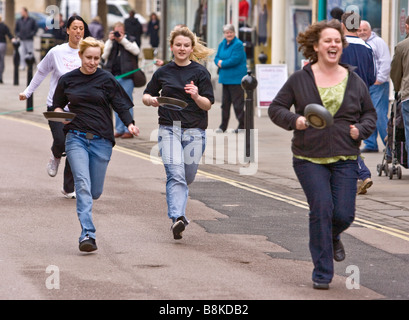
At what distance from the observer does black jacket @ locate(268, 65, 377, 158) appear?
6949mm

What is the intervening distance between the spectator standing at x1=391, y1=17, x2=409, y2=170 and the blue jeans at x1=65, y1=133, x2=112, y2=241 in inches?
179

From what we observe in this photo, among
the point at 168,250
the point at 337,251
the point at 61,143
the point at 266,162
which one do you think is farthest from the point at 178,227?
the point at 266,162

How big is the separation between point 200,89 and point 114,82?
0.73 meters

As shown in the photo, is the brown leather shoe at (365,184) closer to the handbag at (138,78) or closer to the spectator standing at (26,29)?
the handbag at (138,78)

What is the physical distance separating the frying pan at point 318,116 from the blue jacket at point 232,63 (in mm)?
11193

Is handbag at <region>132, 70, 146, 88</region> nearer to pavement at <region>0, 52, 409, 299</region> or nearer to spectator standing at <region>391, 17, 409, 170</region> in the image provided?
pavement at <region>0, 52, 409, 299</region>

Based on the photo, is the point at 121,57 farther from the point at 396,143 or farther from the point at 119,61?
the point at 396,143

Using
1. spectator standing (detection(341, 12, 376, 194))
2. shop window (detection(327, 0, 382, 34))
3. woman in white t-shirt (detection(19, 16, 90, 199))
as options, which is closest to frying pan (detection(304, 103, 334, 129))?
woman in white t-shirt (detection(19, 16, 90, 199))

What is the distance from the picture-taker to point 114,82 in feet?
28.6

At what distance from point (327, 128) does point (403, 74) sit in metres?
5.34

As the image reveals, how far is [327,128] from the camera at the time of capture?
6965 millimetres

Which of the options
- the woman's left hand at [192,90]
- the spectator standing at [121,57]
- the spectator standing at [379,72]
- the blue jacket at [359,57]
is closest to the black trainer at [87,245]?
the woman's left hand at [192,90]

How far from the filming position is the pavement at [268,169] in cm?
1028
